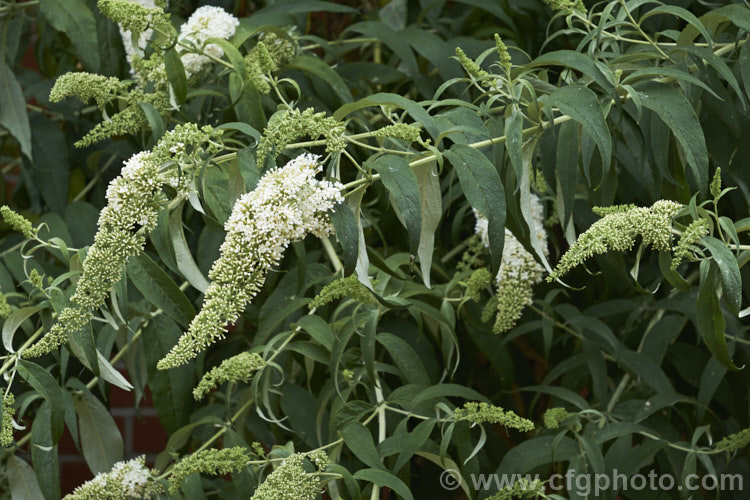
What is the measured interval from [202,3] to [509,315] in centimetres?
70

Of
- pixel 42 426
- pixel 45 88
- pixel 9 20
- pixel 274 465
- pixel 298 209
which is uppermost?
pixel 9 20

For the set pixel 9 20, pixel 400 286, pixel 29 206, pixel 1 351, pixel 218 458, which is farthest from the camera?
pixel 29 206

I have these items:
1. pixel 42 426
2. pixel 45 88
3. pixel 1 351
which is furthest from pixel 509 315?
pixel 45 88

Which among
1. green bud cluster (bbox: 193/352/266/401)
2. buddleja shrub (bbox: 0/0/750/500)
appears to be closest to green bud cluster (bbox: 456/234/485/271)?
buddleja shrub (bbox: 0/0/750/500)

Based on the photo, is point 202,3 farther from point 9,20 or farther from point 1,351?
point 1,351

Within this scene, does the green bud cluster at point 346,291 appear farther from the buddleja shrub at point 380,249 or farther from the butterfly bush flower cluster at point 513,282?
the butterfly bush flower cluster at point 513,282

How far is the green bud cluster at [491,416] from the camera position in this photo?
2.31 feet

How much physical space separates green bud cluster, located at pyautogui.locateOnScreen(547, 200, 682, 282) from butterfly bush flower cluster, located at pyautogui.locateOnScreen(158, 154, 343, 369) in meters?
0.19

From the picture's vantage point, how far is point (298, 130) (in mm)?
627

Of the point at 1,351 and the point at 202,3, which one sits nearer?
the point at 1,351

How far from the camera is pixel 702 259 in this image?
1.98ft

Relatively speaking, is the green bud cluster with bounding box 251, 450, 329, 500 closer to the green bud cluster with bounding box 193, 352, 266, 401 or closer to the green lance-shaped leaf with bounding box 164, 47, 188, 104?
the green bud cluster with bounding box 193, 352, 266, 401

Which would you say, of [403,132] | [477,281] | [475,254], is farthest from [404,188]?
[475,254]

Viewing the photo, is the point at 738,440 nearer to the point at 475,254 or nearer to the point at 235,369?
the point at 475,254
